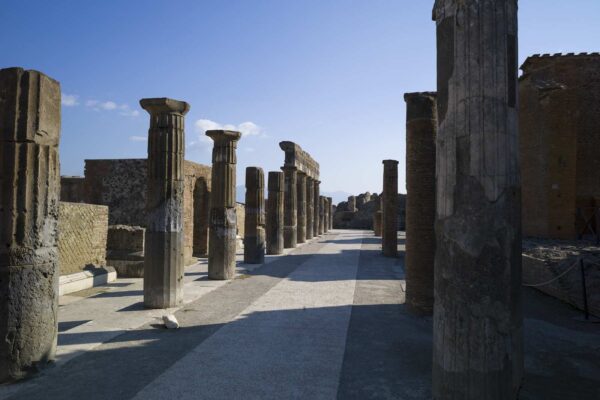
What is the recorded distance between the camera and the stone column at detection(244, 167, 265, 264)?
1466 centimetres

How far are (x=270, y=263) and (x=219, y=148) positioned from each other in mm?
5062

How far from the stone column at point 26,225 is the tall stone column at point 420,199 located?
5.59 meters

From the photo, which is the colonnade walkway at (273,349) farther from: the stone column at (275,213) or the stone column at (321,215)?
the stone column at (321,215)

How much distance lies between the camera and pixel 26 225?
189 inches

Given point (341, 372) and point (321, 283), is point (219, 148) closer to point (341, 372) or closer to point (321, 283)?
point (321, 283)

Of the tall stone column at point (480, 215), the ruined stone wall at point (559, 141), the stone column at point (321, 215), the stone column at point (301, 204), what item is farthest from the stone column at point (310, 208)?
the tall stone column at point (480, 215)

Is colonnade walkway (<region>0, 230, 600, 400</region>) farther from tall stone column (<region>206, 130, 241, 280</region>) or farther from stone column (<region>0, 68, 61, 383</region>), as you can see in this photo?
tall stone column (<region>206, 130, 241, 280</region>)

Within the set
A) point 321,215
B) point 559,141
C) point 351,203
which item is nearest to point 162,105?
point 559,141

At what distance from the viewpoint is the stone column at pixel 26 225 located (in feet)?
15.2

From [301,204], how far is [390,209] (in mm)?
7407

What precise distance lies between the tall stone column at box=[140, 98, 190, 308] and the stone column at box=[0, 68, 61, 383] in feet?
9.57

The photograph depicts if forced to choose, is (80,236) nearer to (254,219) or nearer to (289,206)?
(254,219)

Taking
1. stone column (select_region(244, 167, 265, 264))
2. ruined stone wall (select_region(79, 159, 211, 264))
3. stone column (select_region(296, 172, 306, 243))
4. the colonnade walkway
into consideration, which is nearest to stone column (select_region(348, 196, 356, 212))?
stone column (select_region(296, 172, 306, 243))

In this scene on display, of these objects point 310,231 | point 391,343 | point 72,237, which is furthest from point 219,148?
point 310,231
